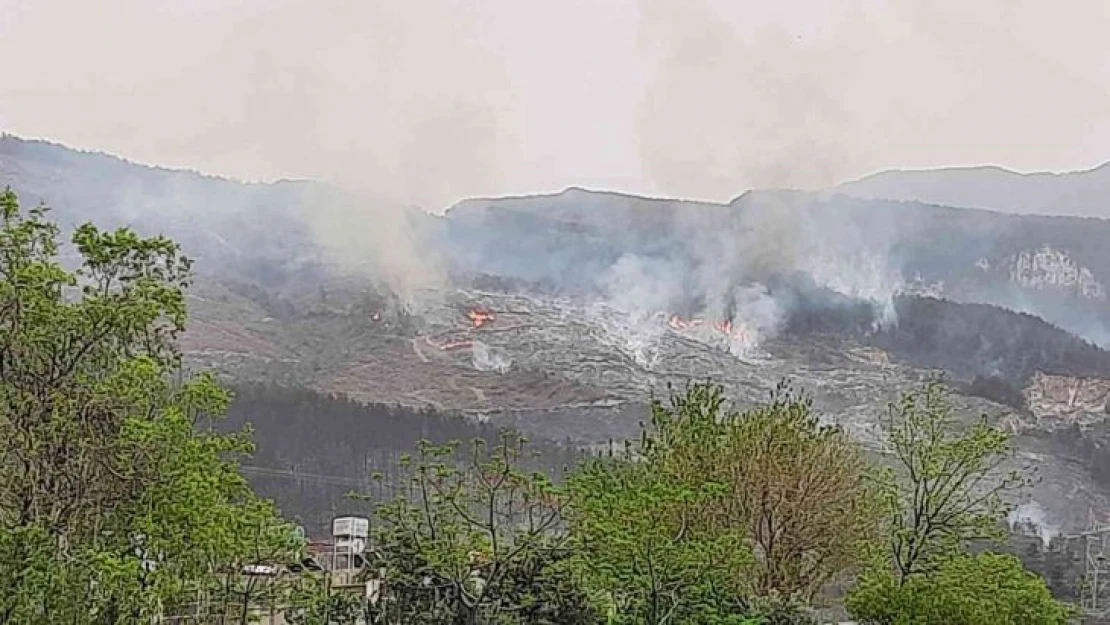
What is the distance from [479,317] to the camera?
34.7m

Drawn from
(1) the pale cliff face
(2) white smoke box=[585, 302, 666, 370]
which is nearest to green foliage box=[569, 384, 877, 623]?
(2) white smoke box=[585, 302, 666, 370]

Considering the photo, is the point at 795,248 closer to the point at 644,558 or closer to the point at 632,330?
the point at 632,330

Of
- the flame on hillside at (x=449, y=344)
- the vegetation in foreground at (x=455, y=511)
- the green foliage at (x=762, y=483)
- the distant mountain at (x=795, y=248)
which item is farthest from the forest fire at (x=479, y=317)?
the green foliage at (x=762, y=483)

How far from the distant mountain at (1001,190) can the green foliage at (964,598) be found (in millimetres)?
26840

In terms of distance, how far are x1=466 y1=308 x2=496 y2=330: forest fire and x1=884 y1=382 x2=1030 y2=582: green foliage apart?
20.5m

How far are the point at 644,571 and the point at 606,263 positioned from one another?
29.5 metres

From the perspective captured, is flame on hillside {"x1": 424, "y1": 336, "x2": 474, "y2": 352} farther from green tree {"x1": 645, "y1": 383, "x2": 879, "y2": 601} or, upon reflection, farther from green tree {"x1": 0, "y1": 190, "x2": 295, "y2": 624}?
green tree {"x1": 0, "y1": 190, "x2": 295, "y2": 624}

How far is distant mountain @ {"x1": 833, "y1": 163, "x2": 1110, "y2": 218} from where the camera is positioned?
38.2m

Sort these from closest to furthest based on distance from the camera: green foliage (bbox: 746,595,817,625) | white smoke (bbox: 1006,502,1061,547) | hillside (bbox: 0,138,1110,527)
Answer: green foliage (bbox: 746,595,817,625)
white smoke (bbox: 1006,502,1061,547)
hillside (bbox: 0,138,1110,527)

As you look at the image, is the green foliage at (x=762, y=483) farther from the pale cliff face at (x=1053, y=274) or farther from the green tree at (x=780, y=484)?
the pale cliff face at (x=1053, y=274)

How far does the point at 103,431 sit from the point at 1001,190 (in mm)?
35876

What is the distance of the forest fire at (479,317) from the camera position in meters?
34.4

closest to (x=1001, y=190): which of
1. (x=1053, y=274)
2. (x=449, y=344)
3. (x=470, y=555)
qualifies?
(x=1053, y=274)

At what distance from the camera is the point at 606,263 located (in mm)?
39875
